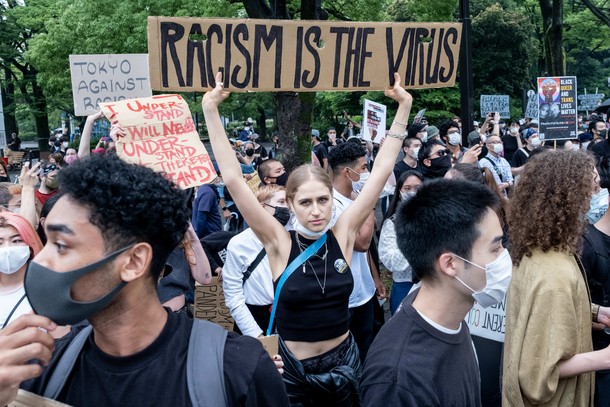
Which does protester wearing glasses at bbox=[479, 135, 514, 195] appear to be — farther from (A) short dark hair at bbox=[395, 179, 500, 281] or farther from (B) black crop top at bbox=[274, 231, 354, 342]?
(A) short dark hair at bbox=[395, 179, 500, 281]

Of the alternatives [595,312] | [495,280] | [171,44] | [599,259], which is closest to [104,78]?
[171,44]

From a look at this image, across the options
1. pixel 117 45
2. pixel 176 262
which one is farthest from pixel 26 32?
pixel 176 262

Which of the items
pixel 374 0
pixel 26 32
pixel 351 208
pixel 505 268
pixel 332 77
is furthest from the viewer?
pixel 26 32

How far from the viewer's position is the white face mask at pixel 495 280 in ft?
8.66

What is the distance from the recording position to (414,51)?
4641mm

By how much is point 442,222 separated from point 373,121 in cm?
847

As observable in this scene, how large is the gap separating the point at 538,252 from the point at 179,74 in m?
2.29

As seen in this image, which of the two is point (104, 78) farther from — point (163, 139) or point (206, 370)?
point (206, 370)

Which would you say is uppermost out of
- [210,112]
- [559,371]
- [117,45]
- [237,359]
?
[117,45]

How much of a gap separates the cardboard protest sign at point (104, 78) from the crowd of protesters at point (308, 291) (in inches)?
79.0

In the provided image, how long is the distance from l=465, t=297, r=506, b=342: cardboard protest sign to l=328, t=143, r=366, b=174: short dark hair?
2479 millimetres

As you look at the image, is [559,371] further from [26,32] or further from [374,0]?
[26,32]

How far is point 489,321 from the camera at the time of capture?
3.87 metres

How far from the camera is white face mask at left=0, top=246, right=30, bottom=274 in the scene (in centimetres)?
347
